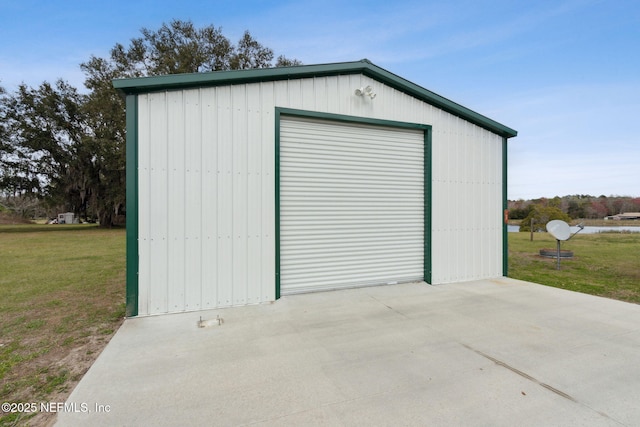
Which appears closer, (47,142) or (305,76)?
(305,76)

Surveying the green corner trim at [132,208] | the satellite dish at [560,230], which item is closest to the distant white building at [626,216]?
the satellite dish at [560,230]

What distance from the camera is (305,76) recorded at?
4695mm

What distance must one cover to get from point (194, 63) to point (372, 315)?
21.2 m

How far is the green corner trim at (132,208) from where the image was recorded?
374 cm

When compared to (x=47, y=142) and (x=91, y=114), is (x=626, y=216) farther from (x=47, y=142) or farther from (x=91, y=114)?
(x=47, y=142)

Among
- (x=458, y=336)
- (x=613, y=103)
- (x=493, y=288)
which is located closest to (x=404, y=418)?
(x=458, y=336)

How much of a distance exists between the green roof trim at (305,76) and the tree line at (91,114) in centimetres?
1660

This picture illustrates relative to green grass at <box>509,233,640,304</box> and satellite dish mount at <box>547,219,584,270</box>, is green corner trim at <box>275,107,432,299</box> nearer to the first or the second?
green grass at <box>509,233,640,304</box>

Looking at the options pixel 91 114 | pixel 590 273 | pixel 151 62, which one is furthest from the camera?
pixel 151 62

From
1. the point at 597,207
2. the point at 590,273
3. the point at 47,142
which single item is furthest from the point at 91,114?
the point at 597,207

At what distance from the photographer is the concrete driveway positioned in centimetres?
188

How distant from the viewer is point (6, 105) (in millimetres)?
19984

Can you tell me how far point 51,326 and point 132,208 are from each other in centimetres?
178

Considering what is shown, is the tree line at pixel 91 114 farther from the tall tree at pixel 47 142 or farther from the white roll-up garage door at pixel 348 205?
the white roll-up garage door at pixel 348 205
